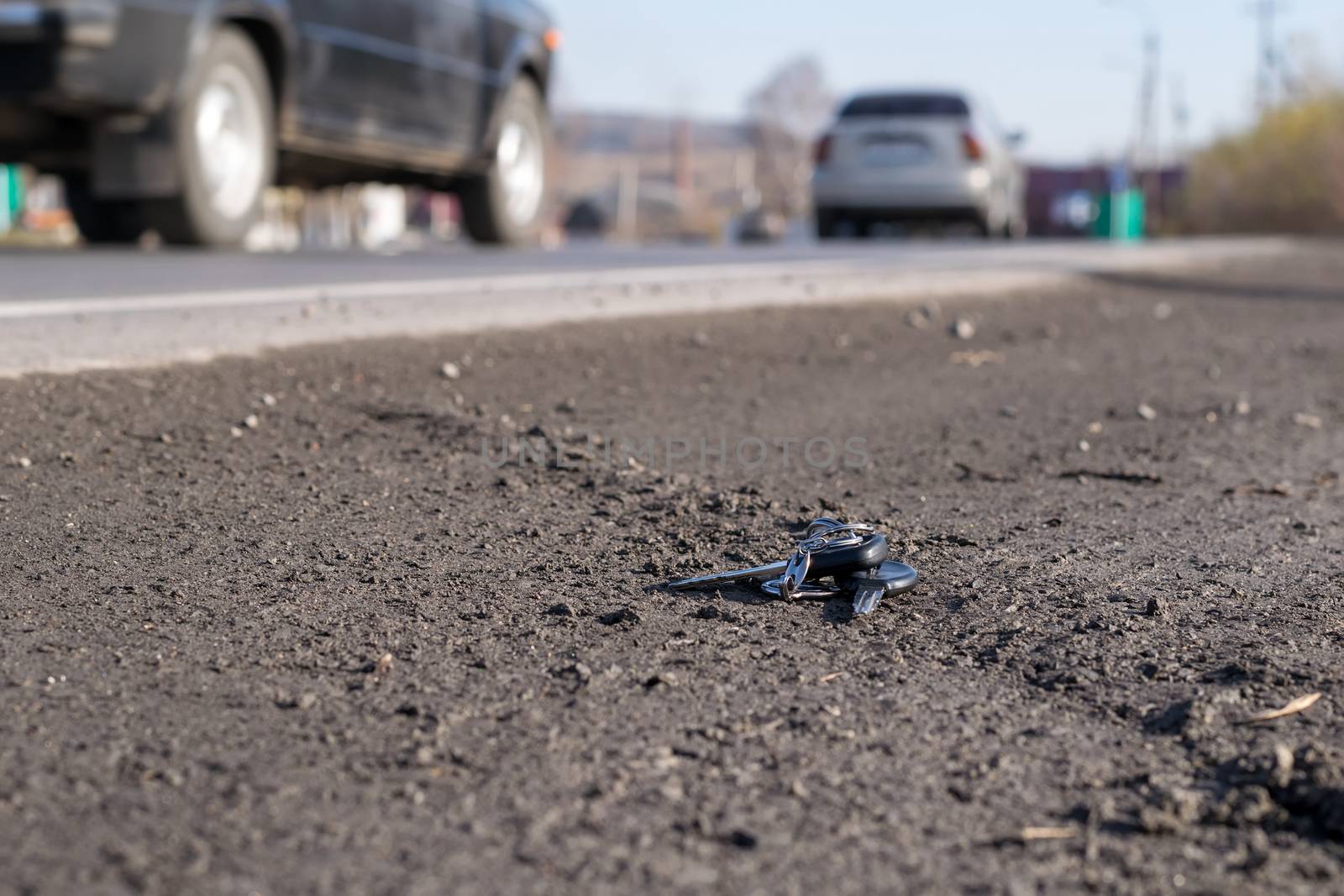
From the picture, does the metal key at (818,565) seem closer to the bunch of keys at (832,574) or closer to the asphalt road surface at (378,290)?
the bunch of keys at (832,574)

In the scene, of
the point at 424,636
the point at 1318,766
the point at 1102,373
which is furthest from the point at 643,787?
the point at 1102,373

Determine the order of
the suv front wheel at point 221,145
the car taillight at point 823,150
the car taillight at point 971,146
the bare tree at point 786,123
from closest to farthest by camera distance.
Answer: the suv front wheel at point 221,145, the car taillight at point 971,146, the car taillight at point 823,150, the bare tree at point 786,123

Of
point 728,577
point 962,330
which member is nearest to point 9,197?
point 962,330

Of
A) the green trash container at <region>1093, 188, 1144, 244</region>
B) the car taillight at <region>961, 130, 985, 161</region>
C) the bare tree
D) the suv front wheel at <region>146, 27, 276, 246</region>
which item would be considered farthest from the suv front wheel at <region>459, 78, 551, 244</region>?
the bare tree

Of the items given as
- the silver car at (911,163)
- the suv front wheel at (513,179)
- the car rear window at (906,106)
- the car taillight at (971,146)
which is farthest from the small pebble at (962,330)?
the car rear window at (906,106)

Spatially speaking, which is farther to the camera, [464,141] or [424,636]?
[464,141]

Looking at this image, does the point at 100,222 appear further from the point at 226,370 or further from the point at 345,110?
the point at 226,370
